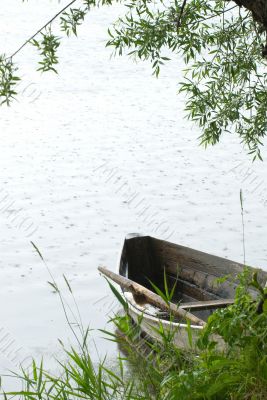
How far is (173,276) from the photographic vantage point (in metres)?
7.86

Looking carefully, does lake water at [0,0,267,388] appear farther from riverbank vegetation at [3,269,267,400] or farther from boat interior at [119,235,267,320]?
riverbank vegetation at [3,269,267,400]

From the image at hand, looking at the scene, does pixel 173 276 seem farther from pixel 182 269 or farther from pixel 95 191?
pixel 95 191

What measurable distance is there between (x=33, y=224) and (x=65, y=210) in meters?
0.54

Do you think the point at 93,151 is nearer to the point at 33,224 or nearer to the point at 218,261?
the point at 33,224

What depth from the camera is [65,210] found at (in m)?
10.6

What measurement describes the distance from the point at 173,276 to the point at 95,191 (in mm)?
3549

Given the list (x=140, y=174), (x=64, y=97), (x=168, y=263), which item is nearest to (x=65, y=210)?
(x=140, y=174)

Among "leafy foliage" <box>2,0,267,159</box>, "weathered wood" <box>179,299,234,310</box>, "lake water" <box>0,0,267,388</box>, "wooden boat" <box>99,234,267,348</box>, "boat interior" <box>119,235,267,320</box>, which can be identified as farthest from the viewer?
"lake water" <box>0,0,267,388</box>

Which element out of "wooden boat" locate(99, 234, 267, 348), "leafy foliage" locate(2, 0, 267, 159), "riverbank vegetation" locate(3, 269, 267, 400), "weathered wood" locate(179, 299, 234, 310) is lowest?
"riverbank vegetation" locate(3, 269, 267, 400)

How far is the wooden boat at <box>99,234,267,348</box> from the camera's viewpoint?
6293mm

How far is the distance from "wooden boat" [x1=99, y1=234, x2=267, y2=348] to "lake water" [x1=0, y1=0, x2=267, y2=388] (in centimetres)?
61

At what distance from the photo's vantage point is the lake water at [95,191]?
8484 millimetres

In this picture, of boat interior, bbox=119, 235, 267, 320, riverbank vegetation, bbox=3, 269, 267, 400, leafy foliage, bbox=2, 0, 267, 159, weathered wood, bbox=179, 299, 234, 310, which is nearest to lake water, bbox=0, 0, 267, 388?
boat interior, bbox=119, 235, 267, 320

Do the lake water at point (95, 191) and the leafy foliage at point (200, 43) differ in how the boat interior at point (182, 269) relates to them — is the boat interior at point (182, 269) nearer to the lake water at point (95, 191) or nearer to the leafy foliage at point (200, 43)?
the lake water at point (95, 191)
